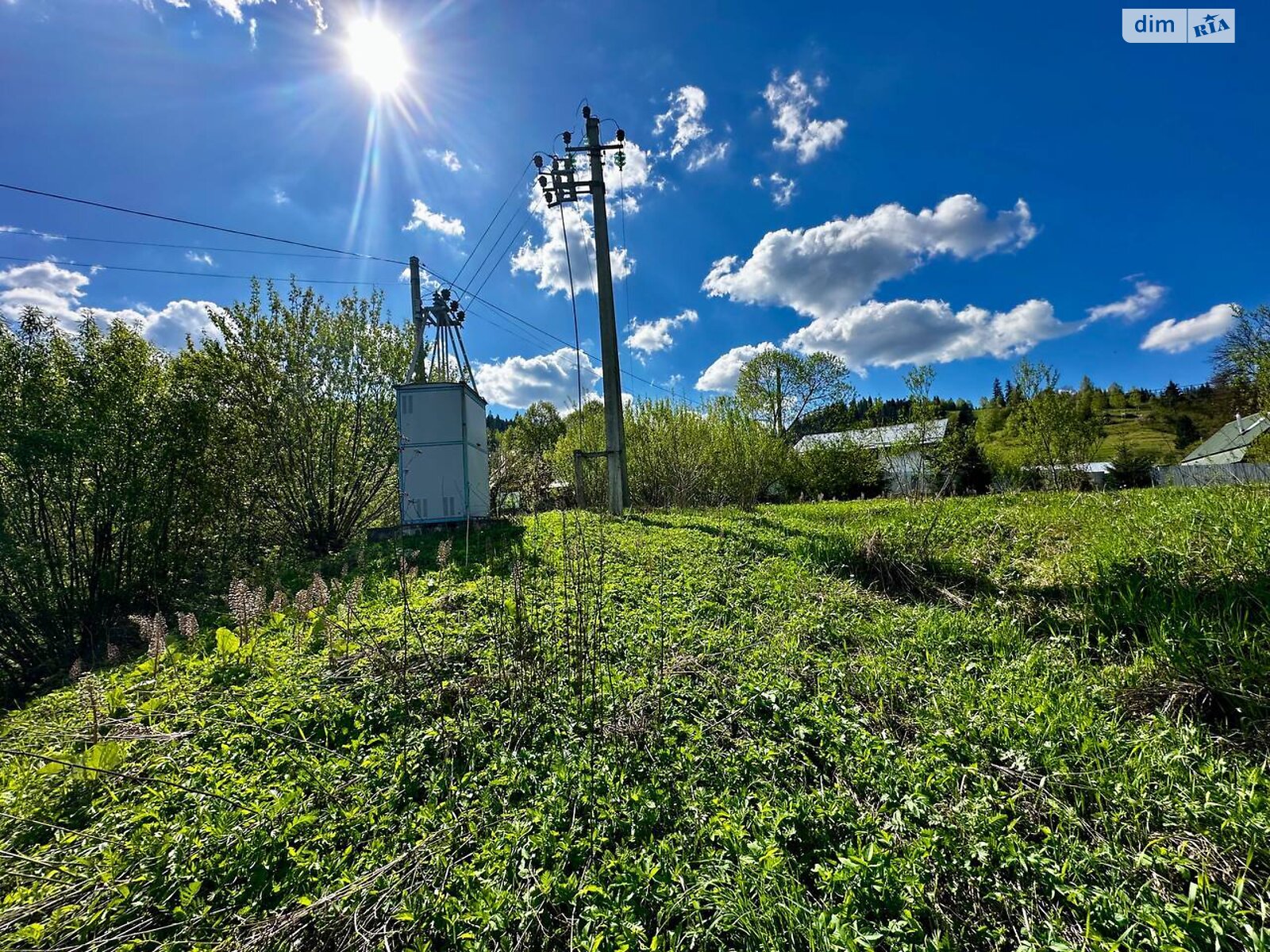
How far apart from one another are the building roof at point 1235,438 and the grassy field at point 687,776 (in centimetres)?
910

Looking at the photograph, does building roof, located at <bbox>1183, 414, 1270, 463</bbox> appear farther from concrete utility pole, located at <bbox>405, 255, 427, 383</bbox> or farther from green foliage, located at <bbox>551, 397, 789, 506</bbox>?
concrete utility pole, located at <bbox>405, 255, 427, 383</bbox>

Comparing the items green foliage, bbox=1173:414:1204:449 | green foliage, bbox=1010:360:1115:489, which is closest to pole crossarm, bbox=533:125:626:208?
green foliage, bbox=1010:360:1115:489

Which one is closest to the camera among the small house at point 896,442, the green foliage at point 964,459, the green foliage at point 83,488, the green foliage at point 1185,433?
the green foliage at point 83,488

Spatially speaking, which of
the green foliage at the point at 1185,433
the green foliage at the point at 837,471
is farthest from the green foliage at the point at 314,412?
the green foliage at the point at 1185,433

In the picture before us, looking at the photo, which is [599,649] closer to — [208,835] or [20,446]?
[208,835]

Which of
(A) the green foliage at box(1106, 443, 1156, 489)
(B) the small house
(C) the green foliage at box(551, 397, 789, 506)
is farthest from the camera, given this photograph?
(B) the small house

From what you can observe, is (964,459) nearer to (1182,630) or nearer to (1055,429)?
(1055,429)

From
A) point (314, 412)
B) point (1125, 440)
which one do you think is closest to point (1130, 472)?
point (1125, 440)

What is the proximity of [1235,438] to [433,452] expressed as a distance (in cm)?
1853

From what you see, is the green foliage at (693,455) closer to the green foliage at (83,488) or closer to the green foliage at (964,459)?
the green foliage at (964,459)

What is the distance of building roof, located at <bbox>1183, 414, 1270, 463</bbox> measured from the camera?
31.0 ft

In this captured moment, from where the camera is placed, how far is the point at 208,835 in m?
1.46

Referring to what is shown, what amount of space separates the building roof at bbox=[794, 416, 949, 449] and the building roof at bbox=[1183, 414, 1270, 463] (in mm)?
6304

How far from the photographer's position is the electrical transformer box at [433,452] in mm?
7805
